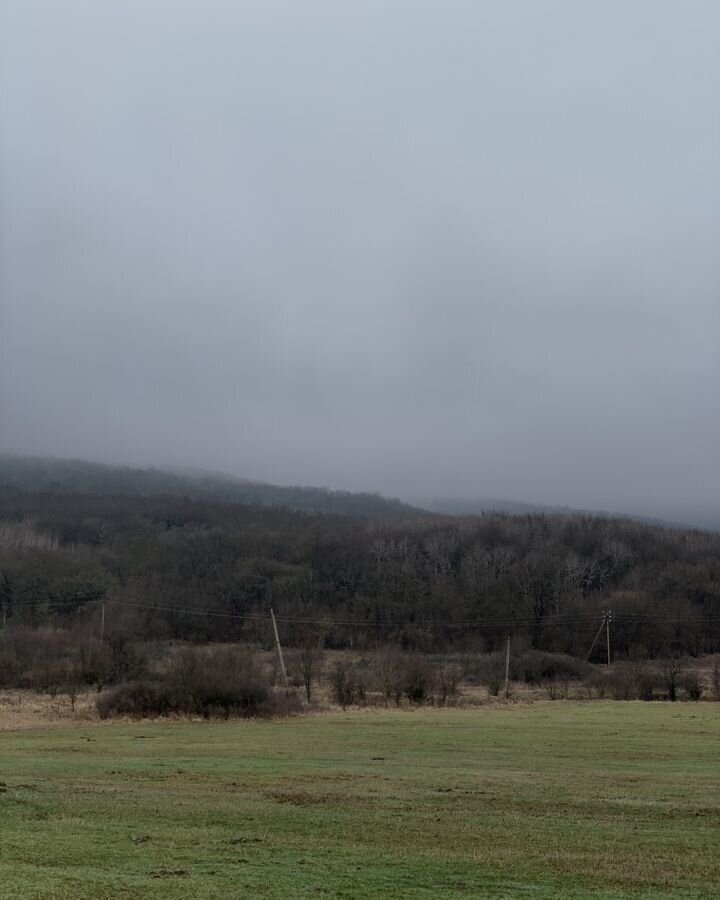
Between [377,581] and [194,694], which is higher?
[194,694]

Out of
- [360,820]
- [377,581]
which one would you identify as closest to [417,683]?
[360,820]

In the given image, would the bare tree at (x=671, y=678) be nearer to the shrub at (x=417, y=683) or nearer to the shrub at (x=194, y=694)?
the shrub at (x=417, y=683)

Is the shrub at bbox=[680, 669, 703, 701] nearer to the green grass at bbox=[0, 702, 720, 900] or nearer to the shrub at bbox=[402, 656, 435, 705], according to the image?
the shrub at bbox=[402, 656, 435, 705]

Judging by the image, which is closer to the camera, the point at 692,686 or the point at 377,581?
the point at 692,686

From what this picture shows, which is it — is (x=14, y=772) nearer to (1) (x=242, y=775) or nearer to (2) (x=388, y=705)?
(1) (x=242, y=775)

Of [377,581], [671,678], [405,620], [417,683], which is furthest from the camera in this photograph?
[377,581]

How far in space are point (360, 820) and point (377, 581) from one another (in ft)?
434

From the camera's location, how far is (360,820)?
15.8 metres

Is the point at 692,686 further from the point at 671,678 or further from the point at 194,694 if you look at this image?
the point at 194,694

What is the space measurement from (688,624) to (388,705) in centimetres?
6797

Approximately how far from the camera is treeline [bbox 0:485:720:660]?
117 meters

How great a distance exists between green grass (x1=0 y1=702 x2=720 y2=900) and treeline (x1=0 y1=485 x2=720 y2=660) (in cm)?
5561

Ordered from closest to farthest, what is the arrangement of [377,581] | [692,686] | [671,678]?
[671,678], [692,686], [377,581]

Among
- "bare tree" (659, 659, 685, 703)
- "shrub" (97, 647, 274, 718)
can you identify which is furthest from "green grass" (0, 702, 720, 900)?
"bare tree" (659, 659, 685, 703)
